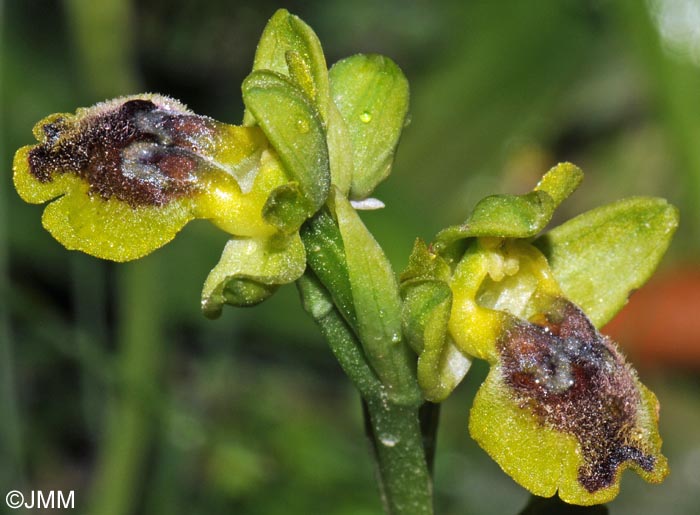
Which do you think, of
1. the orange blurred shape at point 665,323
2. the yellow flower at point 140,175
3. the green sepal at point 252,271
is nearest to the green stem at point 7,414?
the yellow flower at point 140,175

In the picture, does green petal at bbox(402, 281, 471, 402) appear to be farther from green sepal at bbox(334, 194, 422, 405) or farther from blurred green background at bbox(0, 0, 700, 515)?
blurred green background at bbox(0, 0, 700, 515)

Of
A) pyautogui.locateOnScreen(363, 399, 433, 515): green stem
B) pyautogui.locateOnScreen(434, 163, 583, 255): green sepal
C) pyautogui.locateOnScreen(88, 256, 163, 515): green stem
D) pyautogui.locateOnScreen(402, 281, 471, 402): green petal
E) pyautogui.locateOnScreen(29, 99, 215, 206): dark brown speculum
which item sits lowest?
pyautogui.locateOnScreen(88, 256, 163, 515): green stem

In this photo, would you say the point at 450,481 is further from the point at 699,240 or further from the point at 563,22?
the point at 563,22

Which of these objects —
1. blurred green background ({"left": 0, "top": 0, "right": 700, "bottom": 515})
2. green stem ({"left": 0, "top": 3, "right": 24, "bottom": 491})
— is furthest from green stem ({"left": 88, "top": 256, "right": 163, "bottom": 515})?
green stem ({"left": 0, "top": 3, "right": 24, "bottom": 491})

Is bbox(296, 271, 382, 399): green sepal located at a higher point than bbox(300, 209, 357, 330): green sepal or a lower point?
lower

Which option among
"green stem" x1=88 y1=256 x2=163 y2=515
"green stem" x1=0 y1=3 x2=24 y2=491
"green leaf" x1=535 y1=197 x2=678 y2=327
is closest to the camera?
"green leaf" x1=535 y1=197 x2=678 y2=327

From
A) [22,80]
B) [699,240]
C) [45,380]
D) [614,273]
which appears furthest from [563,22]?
[614,273]

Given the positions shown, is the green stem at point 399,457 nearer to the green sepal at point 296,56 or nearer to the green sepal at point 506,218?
the green sepal at point 506,218
